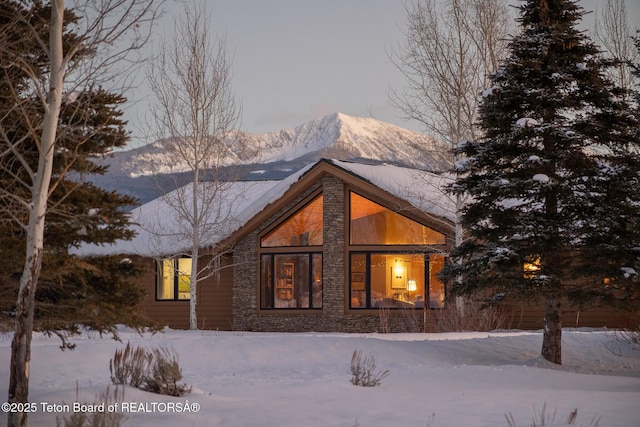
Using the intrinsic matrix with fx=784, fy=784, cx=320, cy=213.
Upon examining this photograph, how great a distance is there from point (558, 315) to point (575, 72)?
14.1ft

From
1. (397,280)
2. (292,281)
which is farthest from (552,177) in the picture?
(292,281)

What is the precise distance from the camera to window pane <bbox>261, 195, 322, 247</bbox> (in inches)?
904

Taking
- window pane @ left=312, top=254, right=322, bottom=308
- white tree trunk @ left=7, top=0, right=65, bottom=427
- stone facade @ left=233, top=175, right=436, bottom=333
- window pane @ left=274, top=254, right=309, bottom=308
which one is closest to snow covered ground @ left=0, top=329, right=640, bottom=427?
Result: white tree trunk @ left=7, top=0, right=65, bottom=427

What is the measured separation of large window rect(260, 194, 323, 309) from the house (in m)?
0.03

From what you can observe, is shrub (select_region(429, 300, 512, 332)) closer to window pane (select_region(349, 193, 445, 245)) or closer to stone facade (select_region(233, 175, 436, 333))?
stone facade (select_region(233, 175, 436, 333))

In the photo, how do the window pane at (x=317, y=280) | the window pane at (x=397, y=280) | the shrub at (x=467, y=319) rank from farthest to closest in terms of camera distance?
1. the window pane at (x=317, y=280)
2. the window pane at (x=397, y=280)
3. the shrub at (x=467, y=319)

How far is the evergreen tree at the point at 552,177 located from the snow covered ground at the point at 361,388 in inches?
61.5

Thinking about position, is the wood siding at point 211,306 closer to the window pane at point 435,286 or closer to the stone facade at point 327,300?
the stone facade at point 327,300

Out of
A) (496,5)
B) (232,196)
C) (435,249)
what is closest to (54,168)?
(435,249)

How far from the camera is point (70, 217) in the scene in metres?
8.38

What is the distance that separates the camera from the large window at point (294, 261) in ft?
75.2

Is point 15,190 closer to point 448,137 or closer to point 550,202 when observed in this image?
point 550,202

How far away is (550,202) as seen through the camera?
1391 cm

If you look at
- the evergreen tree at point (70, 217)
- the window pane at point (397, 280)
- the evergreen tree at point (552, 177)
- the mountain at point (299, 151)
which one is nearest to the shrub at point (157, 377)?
the evergreen tree at point (70, 217)
